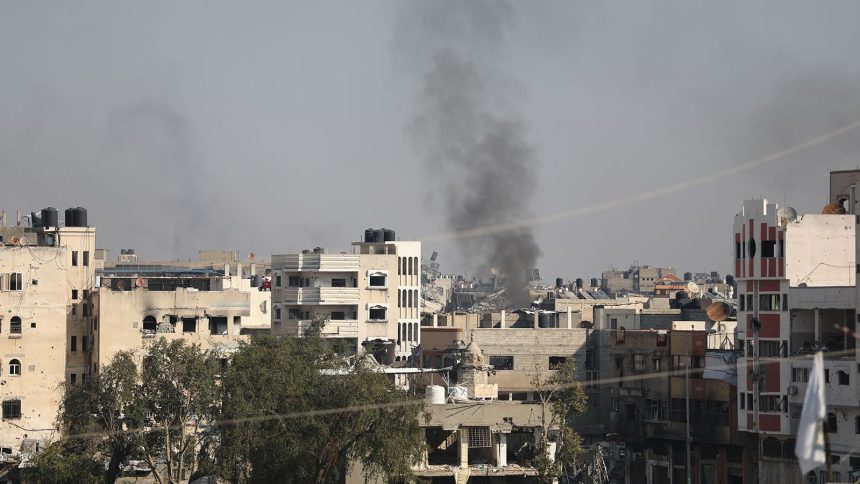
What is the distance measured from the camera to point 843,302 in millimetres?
66500

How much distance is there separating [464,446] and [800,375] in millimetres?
13057

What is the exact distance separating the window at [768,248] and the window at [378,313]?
27541mm

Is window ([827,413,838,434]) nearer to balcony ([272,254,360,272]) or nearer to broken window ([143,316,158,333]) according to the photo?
balcony ([272,254,360,272])

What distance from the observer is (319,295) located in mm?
91812

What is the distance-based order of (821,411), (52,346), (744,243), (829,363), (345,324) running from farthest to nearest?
(345,324) < (52,346) < (744,243) < (829,363) < (821,411)

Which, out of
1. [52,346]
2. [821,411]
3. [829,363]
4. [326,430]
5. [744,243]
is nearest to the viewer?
[821,411]

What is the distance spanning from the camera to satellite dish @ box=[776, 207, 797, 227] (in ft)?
230

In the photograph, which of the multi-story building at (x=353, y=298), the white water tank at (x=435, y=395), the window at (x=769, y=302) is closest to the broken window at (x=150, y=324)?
the multi-story building at (x=353, y=298)

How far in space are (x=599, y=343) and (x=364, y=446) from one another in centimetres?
2835

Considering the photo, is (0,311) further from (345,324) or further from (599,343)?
(599,343)

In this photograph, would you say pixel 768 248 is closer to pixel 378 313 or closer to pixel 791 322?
pixel 791 322

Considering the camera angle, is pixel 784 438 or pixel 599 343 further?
pixel 599 343

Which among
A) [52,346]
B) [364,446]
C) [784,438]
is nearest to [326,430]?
[364,446]

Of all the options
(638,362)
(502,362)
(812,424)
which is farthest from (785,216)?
(812,424)
